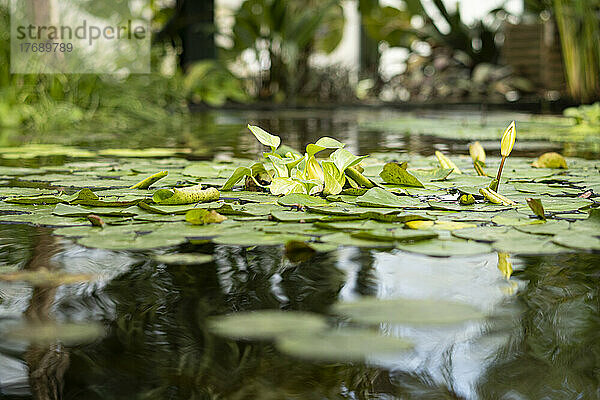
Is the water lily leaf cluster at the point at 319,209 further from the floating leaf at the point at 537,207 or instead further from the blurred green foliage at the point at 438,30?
the blurred green foliage at the point at 438,30

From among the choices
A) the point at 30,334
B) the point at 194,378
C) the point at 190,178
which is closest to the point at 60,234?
the point at 30,334

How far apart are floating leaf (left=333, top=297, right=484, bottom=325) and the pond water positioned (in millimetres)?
11

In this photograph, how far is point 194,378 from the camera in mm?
396

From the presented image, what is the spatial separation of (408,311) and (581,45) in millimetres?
5024

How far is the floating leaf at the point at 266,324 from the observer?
1.56 ft

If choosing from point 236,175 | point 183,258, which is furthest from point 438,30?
point 183,258

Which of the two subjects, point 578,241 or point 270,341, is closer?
point 270,341

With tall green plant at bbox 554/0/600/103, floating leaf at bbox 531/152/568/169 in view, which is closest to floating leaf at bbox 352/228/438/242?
floating leaf at bbox 531/152/568/169

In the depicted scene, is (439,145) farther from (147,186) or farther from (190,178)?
(147,186)

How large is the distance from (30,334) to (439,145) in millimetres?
2131

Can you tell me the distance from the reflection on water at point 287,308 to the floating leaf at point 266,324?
14mm

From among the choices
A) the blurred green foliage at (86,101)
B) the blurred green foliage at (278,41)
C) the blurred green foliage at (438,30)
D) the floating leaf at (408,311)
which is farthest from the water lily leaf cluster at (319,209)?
the blurred green foliage at (438,30)

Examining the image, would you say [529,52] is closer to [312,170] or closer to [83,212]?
[312,170]

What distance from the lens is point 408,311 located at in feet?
1.74
